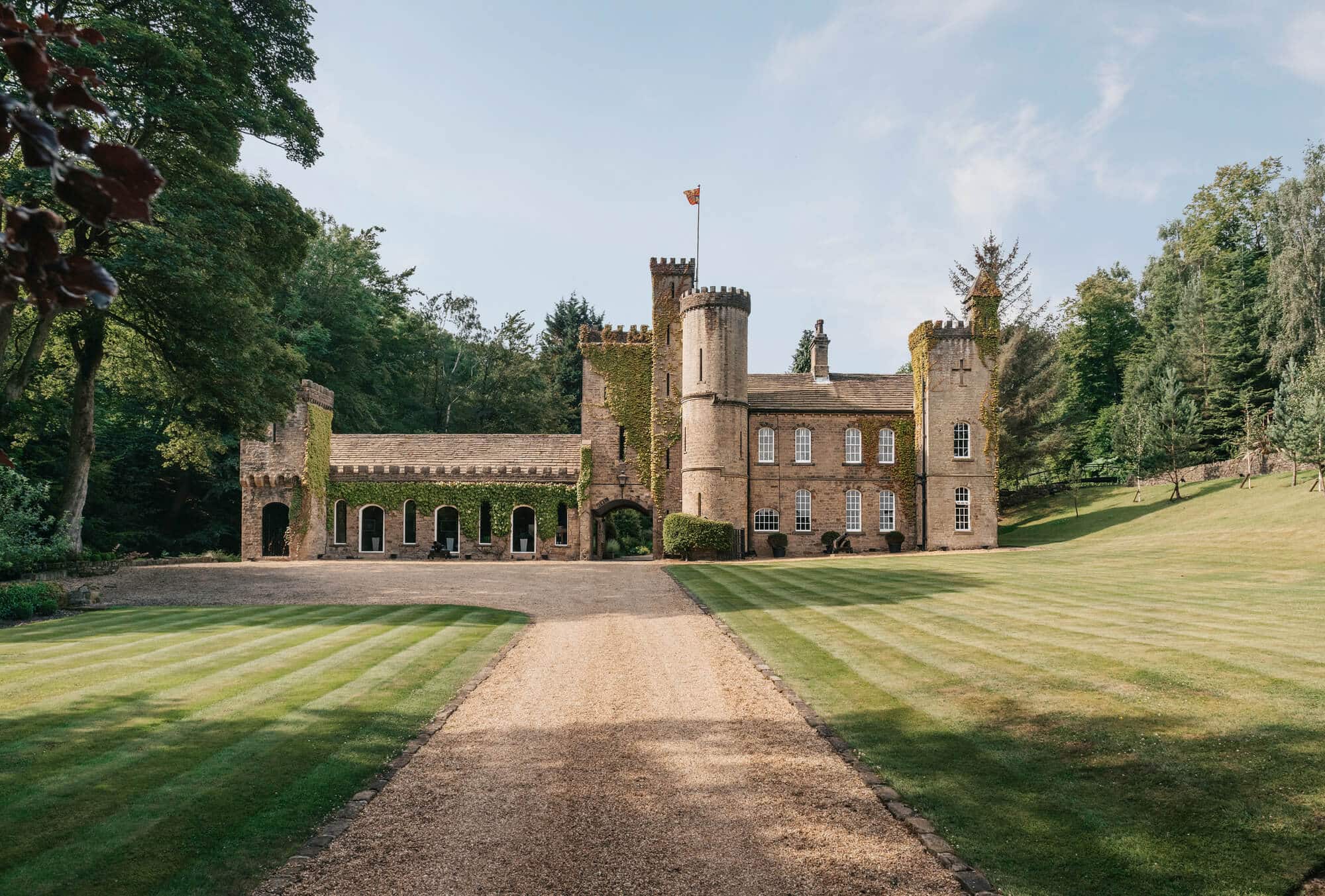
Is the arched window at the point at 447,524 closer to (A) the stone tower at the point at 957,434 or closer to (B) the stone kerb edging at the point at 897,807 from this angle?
(A) the stone tower at the point at 957,434

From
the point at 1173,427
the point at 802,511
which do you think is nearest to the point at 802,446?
the point at 802,511

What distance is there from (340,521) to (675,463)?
15935 mm

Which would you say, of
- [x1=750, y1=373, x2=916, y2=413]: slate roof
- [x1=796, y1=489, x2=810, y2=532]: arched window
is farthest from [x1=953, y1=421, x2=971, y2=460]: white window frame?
[x1=796, y1=489, x2=810, y2=532]: arched window

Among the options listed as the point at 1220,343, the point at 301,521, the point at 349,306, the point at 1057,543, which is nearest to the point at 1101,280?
the point at 1220,343

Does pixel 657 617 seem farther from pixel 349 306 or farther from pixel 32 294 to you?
pixel 349 306

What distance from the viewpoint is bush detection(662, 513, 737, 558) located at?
3528 cm

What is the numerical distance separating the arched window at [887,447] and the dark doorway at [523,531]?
55.9 feet

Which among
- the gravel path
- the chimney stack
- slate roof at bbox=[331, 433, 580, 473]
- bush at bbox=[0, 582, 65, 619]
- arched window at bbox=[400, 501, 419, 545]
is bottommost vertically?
the gravel path

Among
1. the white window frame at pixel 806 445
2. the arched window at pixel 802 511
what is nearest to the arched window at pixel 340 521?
the arched window at pixel 802 511

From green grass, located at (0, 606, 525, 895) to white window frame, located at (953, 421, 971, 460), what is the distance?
96.5 ft

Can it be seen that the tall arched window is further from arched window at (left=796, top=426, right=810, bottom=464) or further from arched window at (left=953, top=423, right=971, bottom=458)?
arched window at (left=796, top=426, right=810, bottom=464)

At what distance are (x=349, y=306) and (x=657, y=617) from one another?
1448 inches

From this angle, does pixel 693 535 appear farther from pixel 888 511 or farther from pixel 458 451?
pixel 458 451

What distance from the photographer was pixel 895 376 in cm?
4275
